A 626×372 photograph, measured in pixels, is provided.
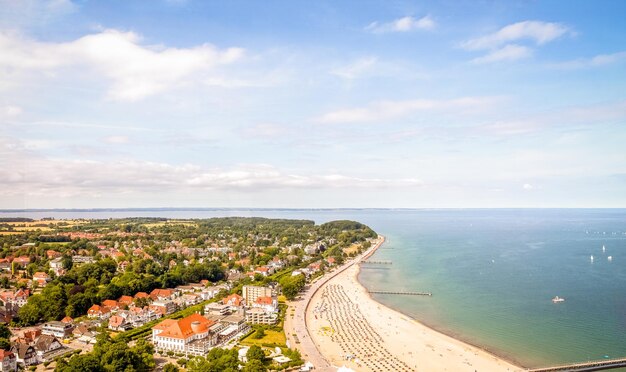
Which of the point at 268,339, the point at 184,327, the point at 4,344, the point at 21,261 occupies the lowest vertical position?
the point at 268,339

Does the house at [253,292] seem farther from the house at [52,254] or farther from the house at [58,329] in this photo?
the house at [52,254]

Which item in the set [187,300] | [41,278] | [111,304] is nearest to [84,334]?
[111,304]

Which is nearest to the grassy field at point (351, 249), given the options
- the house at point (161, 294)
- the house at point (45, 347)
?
the house at point (161, 294)

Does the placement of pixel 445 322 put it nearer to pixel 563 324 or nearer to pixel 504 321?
pixel 504 321

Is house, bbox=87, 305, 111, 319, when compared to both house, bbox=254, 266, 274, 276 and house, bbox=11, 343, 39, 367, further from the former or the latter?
house, bbox=254, 266, 274, 276

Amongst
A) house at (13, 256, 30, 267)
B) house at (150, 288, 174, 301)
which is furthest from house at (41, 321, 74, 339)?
house at (13, 256, 30, 267)

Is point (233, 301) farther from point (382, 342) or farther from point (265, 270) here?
point (265, 270)
